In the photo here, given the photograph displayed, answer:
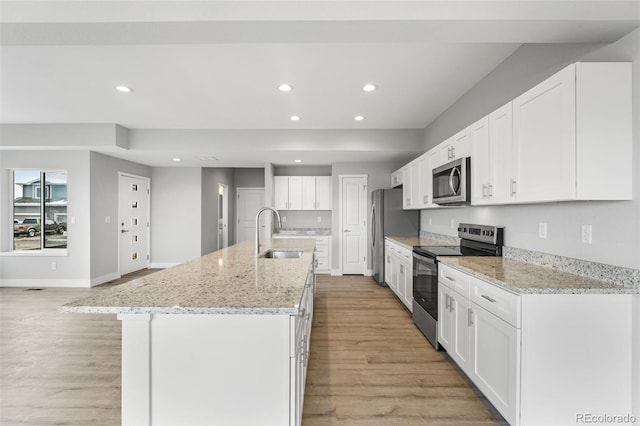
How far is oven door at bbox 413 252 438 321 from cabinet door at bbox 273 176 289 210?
380 centimetres

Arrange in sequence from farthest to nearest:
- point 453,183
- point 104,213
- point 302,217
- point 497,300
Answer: point 302,217, point 104,213, point 453,183, point 497,300

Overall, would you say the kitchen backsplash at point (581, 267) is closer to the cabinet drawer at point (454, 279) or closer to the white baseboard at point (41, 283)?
the cabinet drawer at point (454, 279)

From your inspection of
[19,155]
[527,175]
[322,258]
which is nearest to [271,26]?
[527,175]

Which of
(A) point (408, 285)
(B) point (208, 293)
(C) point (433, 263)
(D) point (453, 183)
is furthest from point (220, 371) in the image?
(A) point (408, 285)

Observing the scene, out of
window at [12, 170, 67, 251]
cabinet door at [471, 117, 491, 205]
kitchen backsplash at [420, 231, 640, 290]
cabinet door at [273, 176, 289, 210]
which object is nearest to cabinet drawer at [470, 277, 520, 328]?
kitchen backsplash at [420, 231, 640, 290]

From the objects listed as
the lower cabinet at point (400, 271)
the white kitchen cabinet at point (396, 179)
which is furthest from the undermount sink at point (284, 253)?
the white kitchen cabinet at point (396, 179)

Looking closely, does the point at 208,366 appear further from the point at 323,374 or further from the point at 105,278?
the point at 105,278

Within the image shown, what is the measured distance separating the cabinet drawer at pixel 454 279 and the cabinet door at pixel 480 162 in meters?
0.65

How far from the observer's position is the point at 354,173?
6062mm

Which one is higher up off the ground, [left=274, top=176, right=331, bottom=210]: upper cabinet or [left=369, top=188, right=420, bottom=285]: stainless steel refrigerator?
[left=274, top=176, right=331, bottom=210]: upper cabinet

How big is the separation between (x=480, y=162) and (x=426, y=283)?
125 centimetres

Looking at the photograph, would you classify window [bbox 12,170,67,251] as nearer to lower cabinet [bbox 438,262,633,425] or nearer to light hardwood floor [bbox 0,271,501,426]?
light hardwood floor [bbox 0,271,501,426]

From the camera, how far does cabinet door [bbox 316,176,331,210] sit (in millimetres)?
6508

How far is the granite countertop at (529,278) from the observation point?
1.58 metres
